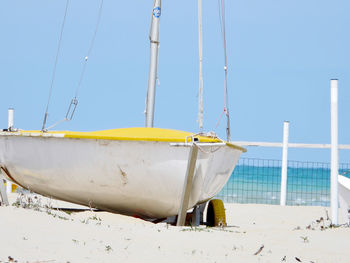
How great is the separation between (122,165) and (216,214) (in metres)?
1.74

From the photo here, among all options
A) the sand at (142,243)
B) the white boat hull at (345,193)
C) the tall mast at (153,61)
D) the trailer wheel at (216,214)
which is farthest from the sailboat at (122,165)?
the white boat hull at (345,193)

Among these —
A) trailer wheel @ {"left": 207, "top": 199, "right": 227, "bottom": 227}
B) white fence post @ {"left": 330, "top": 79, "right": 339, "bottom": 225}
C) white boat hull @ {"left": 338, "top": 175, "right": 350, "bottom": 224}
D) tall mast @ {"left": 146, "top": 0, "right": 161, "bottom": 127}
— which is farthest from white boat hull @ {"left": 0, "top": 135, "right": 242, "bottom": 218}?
white boat hull @ {"left": 338, "top": 175, "right": 350, "bottom": 224}

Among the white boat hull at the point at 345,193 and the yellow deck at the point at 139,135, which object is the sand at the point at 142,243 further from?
the white boat hull at the point at 345,193

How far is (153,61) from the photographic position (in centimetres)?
822

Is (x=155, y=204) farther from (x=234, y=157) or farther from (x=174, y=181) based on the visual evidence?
(x=234, y=157)

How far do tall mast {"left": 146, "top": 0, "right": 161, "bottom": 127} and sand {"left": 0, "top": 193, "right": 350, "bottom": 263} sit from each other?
7.10 feet

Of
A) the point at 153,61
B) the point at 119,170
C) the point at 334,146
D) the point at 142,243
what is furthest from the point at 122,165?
the point at 334,146

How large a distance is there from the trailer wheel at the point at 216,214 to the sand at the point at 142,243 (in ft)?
5.30

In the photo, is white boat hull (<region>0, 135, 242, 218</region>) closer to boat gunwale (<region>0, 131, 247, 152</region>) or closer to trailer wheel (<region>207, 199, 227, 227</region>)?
boat gunwale (<region>0, 131, 247, 152</region>)

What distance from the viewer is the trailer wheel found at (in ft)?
25.1

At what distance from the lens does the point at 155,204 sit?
6758 millimetres

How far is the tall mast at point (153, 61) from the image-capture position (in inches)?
321

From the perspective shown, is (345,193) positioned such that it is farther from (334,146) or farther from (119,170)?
(119,170)

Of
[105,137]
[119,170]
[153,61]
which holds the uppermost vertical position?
[153,61]
